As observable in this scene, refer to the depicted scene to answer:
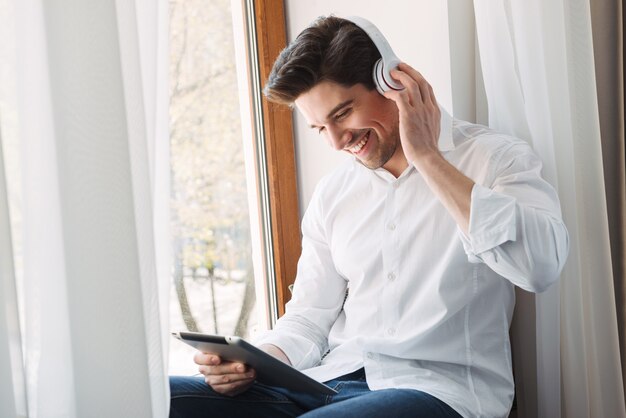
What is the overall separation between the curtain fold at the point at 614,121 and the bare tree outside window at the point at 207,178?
976 millimetres

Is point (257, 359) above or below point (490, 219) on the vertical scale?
below

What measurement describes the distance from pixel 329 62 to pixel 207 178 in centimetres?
61

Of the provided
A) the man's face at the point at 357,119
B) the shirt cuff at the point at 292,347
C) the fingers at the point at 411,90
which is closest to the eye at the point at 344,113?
the man's face at the point at 357,119

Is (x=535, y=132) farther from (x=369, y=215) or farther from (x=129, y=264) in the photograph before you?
(x=129, y=264)

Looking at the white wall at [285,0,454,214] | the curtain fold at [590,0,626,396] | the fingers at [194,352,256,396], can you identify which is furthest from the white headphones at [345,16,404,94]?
A: the fingers at [194,352,256,396]

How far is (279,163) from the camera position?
2059mm

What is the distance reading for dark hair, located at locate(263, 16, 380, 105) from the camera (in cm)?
148

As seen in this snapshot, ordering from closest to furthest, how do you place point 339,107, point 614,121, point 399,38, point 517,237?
point 517,237
point 339,107
point 614,121
point 399,38

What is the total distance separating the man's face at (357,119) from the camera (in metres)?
1.49

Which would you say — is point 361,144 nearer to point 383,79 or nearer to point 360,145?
point 360,145

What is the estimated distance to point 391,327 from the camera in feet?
4.81

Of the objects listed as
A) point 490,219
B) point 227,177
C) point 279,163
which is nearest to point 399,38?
point 279,163

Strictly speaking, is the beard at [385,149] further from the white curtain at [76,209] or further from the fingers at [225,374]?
the white curtain at [76,209]

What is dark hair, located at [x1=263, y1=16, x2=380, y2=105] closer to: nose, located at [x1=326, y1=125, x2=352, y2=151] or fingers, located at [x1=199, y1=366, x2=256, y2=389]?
nose, located at [x1=326, y1=125, x2=352, y2=151]
